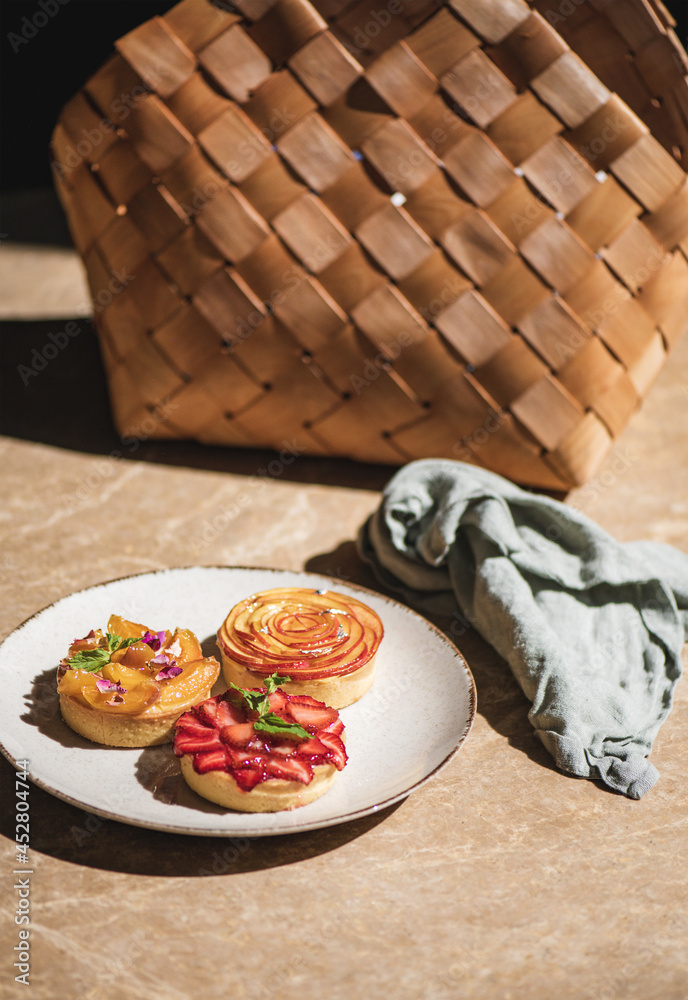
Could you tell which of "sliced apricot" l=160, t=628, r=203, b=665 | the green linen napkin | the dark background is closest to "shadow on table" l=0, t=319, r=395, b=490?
the green linen napkin

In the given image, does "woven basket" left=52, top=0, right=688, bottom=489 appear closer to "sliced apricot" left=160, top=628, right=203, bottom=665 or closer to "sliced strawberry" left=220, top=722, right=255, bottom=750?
"sliced apricot" left=160, top=628, right=203, bottom=665

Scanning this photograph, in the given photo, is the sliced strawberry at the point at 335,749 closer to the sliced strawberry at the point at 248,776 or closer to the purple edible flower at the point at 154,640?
the sliced strawberry at the point at 248,776

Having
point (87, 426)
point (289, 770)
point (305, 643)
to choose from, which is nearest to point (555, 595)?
point (305, 643)

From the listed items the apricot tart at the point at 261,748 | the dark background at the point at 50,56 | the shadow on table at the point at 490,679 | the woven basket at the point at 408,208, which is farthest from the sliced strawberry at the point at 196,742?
the dark background at the point at 50,56

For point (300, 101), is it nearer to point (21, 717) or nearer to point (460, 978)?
point (21, 717)

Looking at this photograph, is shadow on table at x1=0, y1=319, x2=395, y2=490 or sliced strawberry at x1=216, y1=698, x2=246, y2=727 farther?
shadow on table at x1=0, y1=319, x2=395, y2=490

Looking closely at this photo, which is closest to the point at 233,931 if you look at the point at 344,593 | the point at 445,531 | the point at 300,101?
the point at 344,593

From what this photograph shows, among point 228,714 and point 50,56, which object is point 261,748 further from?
point 50,56
